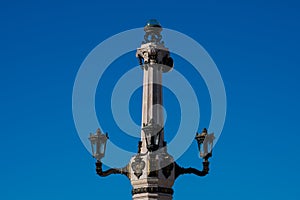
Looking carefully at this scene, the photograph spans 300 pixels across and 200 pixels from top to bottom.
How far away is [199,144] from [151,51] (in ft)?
12.0

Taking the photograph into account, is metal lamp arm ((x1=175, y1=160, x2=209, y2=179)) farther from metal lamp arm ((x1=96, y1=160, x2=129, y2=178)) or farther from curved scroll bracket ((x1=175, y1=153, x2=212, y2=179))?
metal lamp arm ((x1=96, y1=160, x2=129, y2=178))

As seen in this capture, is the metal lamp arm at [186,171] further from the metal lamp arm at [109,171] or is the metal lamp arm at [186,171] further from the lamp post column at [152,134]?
the metal lamp arm at [109,171]

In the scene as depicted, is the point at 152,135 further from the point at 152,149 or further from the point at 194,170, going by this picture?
the point at 194,170

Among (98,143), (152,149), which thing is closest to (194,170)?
(152,149)

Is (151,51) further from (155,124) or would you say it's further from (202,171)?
(202,171)

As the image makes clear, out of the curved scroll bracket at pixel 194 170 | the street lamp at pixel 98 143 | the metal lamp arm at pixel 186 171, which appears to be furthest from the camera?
the metal lamp arm at pixel 186 171

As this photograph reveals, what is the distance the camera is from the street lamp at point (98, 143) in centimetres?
2116

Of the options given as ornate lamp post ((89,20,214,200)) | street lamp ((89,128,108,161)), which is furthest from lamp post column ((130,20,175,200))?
street lamp ((89,128,108,161))

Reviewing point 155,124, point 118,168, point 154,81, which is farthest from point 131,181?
point 154,81

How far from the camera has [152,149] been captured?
21078 mm

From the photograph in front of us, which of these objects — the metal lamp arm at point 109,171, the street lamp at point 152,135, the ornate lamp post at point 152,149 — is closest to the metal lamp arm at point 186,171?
the ornate lamp post at point 152,149

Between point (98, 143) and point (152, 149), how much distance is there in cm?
179

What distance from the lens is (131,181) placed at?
21.7m

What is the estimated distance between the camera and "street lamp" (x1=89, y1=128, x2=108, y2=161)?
2116cm
